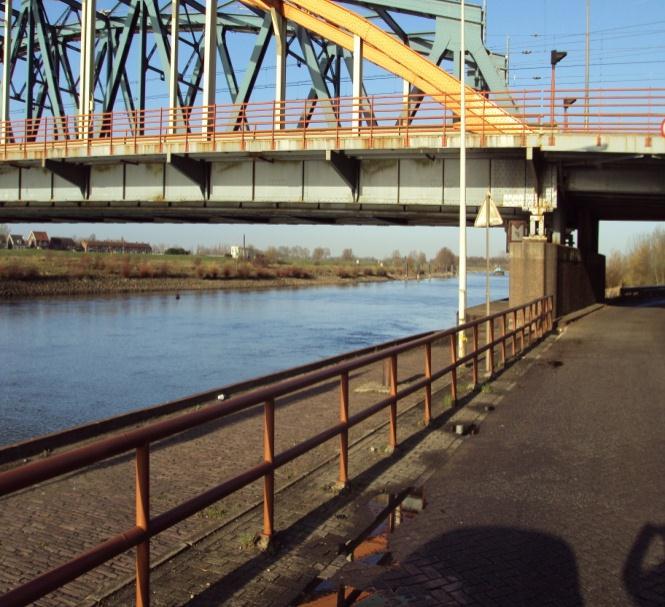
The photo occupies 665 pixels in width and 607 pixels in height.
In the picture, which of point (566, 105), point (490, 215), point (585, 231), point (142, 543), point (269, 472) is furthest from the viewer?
point (585, 231)

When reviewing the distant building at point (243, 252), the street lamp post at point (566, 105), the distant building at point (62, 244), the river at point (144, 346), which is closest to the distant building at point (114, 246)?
the distant building at point (62, 244)

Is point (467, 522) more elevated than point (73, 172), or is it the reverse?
point (73, 172)

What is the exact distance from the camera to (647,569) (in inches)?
170

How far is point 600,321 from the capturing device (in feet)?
77.9

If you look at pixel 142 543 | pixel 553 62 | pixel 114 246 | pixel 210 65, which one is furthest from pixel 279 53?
pixel 114 246

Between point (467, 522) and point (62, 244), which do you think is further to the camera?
point (62, 244)

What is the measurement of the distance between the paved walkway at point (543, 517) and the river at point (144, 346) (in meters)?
8.80

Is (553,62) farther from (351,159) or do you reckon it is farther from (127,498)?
(127,498)

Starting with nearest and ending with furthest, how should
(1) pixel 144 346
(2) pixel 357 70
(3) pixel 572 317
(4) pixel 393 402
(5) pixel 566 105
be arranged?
(4) pixel 393 402 → (5) pixel 566 105 → (3) pixel 572 317 → (2) pixel 357 70 → (1) pixel 144 346

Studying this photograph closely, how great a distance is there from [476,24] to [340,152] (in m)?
11.6

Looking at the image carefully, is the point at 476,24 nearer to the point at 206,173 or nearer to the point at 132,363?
the point at 206,173

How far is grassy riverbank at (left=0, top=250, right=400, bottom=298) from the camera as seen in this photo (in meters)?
61.6

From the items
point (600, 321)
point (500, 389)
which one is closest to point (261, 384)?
point (500, 389)

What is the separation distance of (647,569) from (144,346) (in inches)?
983
